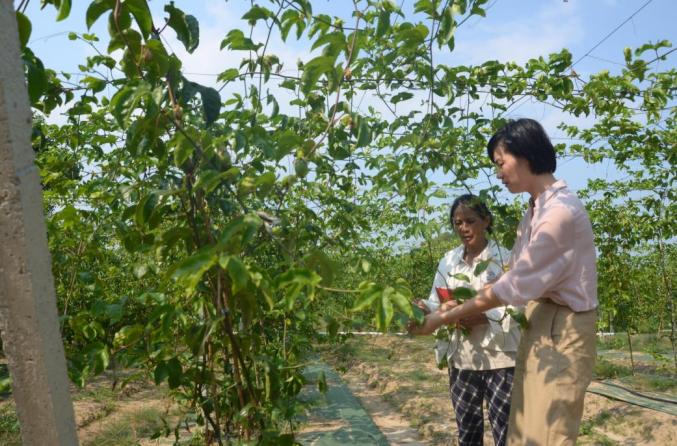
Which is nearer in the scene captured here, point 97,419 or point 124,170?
point 124,170

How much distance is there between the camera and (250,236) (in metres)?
1.17

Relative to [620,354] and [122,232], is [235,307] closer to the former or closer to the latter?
[122,232]

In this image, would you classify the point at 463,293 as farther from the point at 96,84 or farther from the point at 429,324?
the point at 96,84

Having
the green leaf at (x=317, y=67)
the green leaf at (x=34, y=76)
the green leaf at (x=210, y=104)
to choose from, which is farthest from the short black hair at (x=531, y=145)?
the green leaf at (x=34, y=76)

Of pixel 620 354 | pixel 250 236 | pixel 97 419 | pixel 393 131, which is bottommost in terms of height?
pixel 620 354

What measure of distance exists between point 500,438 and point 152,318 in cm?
146

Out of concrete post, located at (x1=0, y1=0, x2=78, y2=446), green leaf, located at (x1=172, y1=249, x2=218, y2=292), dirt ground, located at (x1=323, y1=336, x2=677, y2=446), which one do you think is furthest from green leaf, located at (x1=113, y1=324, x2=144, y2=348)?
dirt ground, located at (x1=323, y1=336, x2=677, y2=446)

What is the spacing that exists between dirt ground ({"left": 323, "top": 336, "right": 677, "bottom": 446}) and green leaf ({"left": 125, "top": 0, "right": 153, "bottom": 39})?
3626 mm

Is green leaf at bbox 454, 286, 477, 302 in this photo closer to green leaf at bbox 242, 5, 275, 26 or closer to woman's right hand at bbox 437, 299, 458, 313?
woman's right hand at bbox 437, 299, 458, 313

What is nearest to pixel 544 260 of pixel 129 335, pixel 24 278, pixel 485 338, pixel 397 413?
pixel 485 338

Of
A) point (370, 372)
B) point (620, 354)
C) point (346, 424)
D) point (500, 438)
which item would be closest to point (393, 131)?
point (500, 438)

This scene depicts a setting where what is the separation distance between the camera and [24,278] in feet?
2.97

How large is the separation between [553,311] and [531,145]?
0.48 metres

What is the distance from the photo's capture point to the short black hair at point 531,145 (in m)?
1.79
